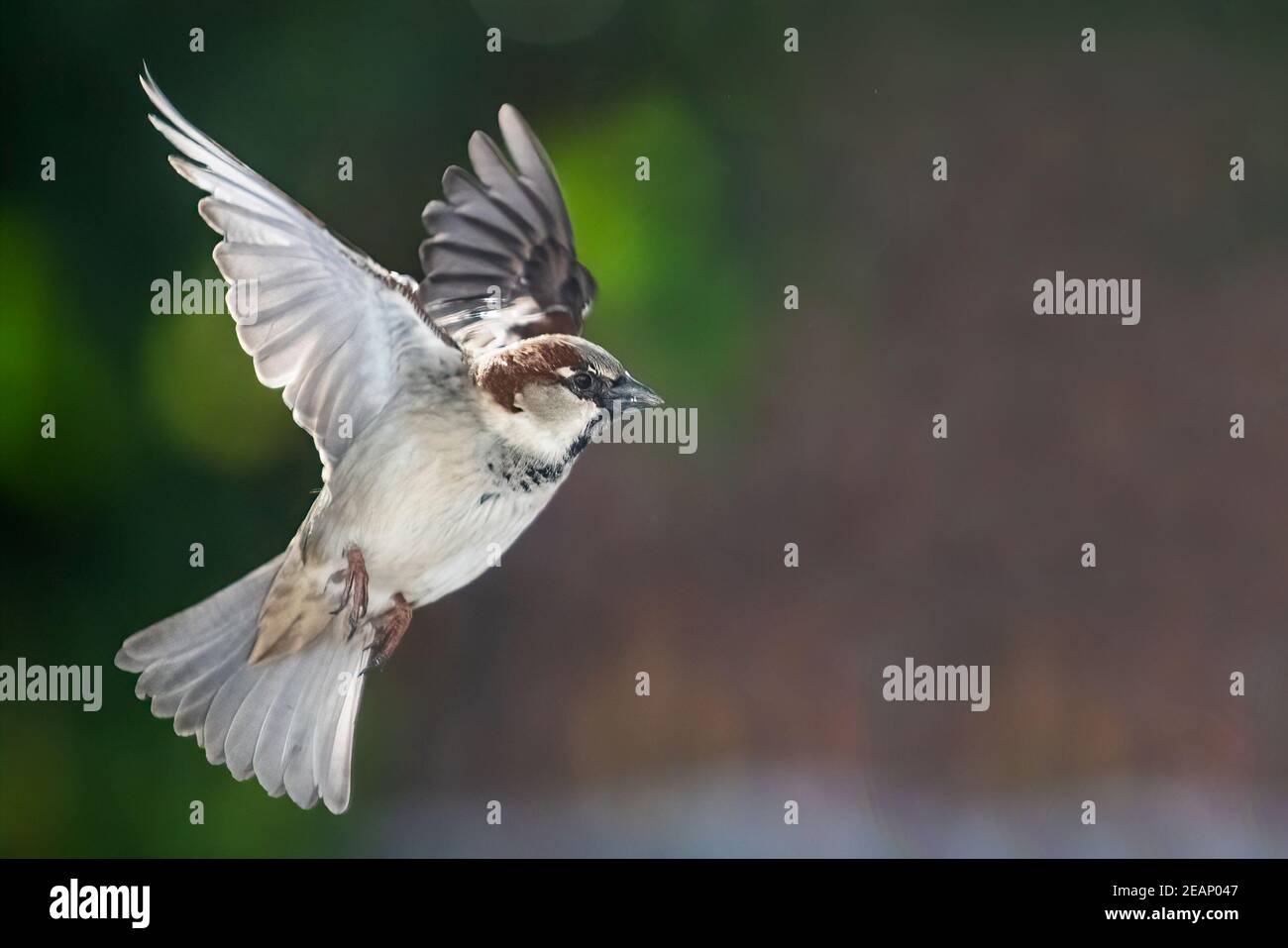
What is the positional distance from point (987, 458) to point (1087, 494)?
0.54 ft

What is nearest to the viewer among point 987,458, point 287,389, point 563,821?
point 287,389

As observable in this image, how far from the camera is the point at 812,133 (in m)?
2.24

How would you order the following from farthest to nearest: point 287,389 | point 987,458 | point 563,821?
point 987,458 < point 563,821 < point 287,389

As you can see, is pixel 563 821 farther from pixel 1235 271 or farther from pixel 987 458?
pixel 1235 271

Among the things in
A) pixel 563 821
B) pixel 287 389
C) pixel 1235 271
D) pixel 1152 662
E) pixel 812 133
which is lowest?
pixel 563 821

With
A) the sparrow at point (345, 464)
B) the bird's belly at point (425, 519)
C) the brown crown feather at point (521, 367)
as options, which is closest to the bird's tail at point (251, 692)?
the sparrow at point (345, 464)

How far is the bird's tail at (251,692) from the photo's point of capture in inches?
63.5

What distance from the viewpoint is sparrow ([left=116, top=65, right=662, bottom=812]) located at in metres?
1.41

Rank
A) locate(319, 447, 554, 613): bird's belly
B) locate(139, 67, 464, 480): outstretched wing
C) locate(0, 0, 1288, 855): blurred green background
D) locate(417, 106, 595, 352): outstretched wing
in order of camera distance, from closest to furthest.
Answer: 1. locate(139, 67, 464, 480): outstretched wing
2. locate(319, 447, 554, 613): bird's belly
3. locate(417, 106, 595, 352): outstretched wing
4. locate(0, 0, 1288, 855): blurred green background

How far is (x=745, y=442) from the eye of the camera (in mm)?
2254

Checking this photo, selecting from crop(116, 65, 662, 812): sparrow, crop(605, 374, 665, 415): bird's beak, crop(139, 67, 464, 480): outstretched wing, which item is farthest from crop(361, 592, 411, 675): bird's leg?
crop(605, 374, 665, 415): bird's beak

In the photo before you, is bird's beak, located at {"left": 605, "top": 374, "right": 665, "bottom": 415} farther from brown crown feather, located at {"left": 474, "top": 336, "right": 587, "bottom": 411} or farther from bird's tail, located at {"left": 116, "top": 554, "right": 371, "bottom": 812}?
bird's tail, located at {"left": 116, "top": 554, "right": 371, "bottom": 812}

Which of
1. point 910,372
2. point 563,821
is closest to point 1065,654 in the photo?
point 910,372

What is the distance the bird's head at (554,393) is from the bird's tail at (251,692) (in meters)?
0.33
